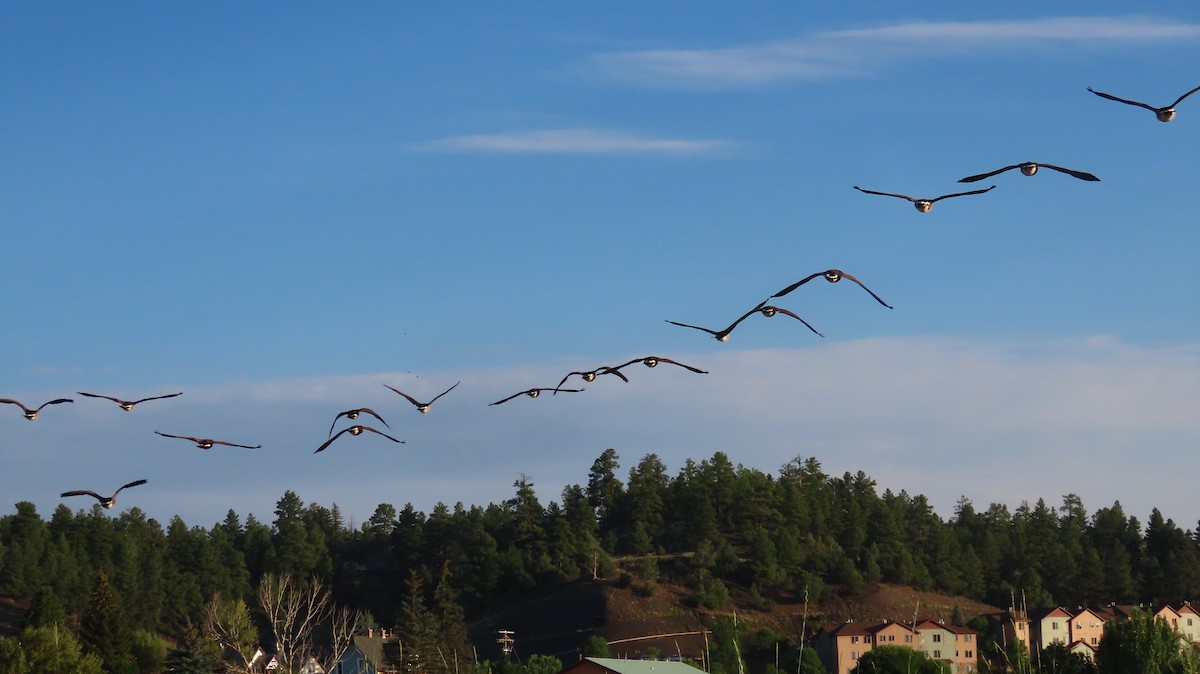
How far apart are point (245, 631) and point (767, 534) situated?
7520cm

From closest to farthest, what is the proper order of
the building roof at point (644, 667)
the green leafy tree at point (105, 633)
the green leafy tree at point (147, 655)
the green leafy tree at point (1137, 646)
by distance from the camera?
the green leafy tree at point (1137, 646)
the building roof at point (644, 667)
the green leafy tree at point (105, 633)
the green leafy tree at point (147, 655)

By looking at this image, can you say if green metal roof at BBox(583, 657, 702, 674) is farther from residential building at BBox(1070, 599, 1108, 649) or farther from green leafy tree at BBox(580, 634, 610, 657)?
residential building at BBox(1070, 599, 1108, 649)

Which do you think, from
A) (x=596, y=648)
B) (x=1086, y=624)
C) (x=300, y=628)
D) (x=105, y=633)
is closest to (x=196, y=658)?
(x=300, y=628)

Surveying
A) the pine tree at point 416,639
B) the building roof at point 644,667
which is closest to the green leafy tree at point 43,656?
the pine tree at point 416,639

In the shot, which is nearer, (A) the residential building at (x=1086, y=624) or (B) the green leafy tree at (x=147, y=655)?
(B) the green leafy tree at (x=147, y=655)

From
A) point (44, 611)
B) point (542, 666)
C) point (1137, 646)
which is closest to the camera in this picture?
point (1137, 646)

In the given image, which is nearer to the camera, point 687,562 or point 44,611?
point 44,611

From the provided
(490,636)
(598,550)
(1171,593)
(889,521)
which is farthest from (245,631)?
(1171,593)

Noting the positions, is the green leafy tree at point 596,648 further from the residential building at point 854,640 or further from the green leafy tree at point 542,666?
the residential building at point 854,640

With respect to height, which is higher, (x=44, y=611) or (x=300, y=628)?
(x=44, y=611)

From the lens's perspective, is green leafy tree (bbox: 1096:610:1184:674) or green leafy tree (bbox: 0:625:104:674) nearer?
green leafy tree (bbox: 1096:610:1184:674)

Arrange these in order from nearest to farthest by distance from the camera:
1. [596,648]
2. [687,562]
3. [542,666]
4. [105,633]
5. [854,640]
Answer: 1. [105,633]
2. [542,666]
3. [596,648]
4. [854,640]
5. [687,562]

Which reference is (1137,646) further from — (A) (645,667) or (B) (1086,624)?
(B) (1086,624)

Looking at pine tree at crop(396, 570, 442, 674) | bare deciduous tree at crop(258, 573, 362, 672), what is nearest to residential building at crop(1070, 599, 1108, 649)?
pine tree at crop(396, 570, 442, 674)
